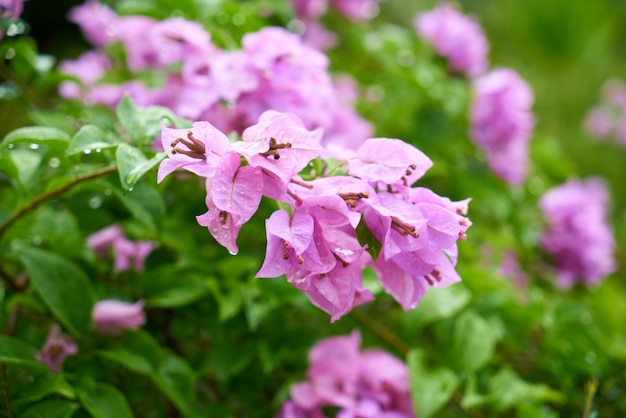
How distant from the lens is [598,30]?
Result: 310cm

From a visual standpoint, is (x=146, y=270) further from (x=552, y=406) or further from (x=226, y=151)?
(x=552, y=406)

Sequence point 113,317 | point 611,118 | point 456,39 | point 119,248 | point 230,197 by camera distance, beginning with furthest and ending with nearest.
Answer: point 611,118 < point 456,39 < point 119,248 < point 113,317 < point 230,197

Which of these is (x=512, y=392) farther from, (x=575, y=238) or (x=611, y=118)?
(x=611, y=118)

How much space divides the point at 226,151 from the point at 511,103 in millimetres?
719

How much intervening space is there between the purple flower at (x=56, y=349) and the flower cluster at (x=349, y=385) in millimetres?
232

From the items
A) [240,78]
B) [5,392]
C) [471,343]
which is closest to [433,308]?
[471,343]

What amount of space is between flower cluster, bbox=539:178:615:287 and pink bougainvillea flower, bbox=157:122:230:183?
0.86m

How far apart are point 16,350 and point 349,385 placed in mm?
339

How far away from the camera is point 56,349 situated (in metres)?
0.64

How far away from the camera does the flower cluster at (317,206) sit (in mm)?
469

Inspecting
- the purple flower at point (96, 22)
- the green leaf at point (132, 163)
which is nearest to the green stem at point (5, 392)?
the green leaf at point (132, 163)

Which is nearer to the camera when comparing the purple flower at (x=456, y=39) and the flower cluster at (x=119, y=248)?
the flower cluster at (x=119, y=248)

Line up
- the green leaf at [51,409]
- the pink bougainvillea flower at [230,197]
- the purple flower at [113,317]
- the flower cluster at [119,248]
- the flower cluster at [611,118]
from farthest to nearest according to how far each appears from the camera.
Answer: the flower cluster at [611,118], the flower cluster at [119,248], the purple flower at [113,317], the green leaf at [51,409], the pink bougainvillea flower at [230,197]

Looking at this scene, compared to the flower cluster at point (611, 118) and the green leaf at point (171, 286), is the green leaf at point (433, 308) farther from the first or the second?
the flower cluster at point (611, 118)
